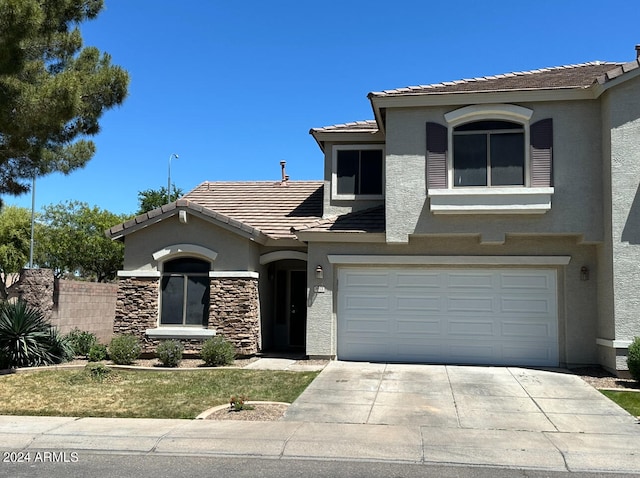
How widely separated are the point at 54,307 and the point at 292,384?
27.1ft

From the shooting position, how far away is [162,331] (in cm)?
1577

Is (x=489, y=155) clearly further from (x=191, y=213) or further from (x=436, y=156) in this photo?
(x=191, y=213)

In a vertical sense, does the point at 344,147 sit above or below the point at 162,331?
above

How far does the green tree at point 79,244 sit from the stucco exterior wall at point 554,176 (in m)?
25.9

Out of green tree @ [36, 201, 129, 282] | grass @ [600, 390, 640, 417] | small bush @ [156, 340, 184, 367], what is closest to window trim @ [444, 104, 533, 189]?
grass @ [600, 390, 640, 417]

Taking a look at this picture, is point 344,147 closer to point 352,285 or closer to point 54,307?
point 352,285

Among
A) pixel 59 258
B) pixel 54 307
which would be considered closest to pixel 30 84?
pixel 54 307

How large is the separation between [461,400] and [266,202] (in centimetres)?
1030

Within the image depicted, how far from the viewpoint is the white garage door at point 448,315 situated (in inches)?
573

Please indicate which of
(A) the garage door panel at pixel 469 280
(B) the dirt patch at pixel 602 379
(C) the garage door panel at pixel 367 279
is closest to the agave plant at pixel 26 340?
(C) the garage door panel at pixel 367 279

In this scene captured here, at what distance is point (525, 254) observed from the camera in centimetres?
1455

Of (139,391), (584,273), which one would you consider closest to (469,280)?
(584,273)

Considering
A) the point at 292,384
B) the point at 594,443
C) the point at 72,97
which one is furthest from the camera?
the point at 72,97

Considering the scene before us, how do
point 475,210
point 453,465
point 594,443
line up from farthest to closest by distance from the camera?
1. point 475,210
2. point 594,443
3. point 453,465
